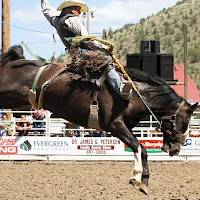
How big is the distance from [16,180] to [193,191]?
3.29 meters

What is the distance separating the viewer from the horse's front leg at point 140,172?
7.76m

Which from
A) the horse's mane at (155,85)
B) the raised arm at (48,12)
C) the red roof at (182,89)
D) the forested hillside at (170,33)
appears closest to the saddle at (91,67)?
the horse's mane at (155,85)

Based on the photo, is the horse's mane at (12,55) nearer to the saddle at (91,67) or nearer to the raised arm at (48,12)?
the raised arm at (48,12)

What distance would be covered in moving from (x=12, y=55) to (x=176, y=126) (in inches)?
93.2

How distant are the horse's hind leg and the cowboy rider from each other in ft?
1.29

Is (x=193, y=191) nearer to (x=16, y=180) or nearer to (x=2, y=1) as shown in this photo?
(x=16, y=180)

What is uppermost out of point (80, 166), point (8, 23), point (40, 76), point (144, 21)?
point (144, 21)

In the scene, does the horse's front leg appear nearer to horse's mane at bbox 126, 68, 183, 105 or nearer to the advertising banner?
horse's mane at bbox 126, 68, 183, 105

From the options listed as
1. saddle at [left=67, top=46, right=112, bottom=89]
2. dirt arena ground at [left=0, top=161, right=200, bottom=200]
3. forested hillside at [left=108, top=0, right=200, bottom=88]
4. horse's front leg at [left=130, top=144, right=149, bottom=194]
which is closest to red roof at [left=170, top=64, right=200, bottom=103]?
dirt arena ground at [left=0, top=161, right=200, bottom=200]

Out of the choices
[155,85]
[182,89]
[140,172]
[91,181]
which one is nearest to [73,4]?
[155,85]

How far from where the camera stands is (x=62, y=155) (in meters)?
16.1

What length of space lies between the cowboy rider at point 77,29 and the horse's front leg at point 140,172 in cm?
75

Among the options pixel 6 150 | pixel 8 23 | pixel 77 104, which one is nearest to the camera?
pixel 77 104

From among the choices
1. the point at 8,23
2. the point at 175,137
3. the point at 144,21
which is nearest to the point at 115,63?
the point at 175,137
